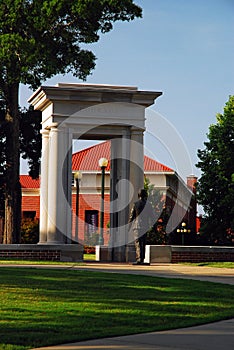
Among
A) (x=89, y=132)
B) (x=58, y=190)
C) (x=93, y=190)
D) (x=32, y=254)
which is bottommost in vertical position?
(x=32, y=254)

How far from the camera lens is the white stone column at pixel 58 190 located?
28.8m

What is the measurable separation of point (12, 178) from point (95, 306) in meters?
21.1

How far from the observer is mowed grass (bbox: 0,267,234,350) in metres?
9.25

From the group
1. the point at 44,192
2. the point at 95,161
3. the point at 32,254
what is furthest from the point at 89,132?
the point at 95,161

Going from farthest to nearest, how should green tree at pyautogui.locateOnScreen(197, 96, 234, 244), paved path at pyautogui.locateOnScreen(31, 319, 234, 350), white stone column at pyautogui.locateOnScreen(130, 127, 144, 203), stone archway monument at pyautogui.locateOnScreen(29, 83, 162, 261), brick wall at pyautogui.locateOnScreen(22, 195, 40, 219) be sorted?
brick wall at pyautogui.locateOnScreen(22, 195, 40, 219)
green tree at pyautogui.locateOnScreen(197, 96, 234, 244)
white stone column at pyautogui.locateOnScreen(130, 127, 144, 203)
stone archway monument at pyautogui.locateOnScreen(29, 83, 162, 261)
paved path at pyautogui.locateOnScreen(31, 319, 234, 350)

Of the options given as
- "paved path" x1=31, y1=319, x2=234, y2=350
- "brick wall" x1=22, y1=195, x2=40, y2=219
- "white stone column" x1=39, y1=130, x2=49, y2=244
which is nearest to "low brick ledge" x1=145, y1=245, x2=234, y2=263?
"white stone column" x1=39, y1=130, x2=49, y2=244

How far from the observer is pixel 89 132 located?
2956 cm

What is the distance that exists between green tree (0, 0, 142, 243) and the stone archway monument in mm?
2783

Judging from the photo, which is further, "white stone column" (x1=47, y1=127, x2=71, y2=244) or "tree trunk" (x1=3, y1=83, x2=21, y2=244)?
"tree trunk" (x1=3, y1=83, x2=21, y2=244)

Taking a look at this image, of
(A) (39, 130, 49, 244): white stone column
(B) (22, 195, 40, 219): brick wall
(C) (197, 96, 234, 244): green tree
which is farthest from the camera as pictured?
(B) (22, 195, 40, 219): brick wall

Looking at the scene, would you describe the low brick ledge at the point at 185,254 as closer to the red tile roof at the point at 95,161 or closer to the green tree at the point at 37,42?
the green tree at the point at 37,42

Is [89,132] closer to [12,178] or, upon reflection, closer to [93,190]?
[12,178]

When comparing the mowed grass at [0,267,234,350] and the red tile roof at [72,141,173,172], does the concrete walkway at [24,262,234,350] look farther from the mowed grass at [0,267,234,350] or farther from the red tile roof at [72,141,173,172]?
the red tile roof at [72,141,173,172]

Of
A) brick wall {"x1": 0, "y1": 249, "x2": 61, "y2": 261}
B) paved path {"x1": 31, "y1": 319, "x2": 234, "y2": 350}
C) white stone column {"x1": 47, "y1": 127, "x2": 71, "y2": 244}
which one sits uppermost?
white stone column {"x1": 47, "y1": 127, "x2": 71, "y2": 244}
